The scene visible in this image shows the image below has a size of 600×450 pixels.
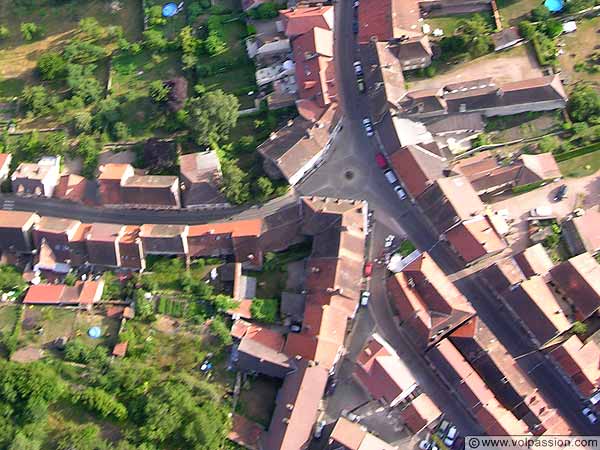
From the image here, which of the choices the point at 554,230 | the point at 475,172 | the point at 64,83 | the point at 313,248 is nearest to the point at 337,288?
the point at 313,248

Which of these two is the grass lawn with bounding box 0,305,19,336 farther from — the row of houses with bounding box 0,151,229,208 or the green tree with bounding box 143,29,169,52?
the green tree with bounding box 143,29,169,52

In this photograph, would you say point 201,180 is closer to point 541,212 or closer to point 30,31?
point 30,31

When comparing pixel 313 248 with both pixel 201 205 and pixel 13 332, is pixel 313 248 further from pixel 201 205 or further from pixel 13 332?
pixel 13 332

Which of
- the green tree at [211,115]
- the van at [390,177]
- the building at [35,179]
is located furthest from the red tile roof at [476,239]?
the building at [35,179]

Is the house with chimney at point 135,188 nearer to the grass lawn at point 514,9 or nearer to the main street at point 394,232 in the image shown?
the main street at point 394,232

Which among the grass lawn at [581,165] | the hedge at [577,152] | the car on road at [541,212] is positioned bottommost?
the car on road at [541,212]

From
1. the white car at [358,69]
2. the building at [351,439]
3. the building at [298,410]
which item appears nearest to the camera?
the building at [351,439]
